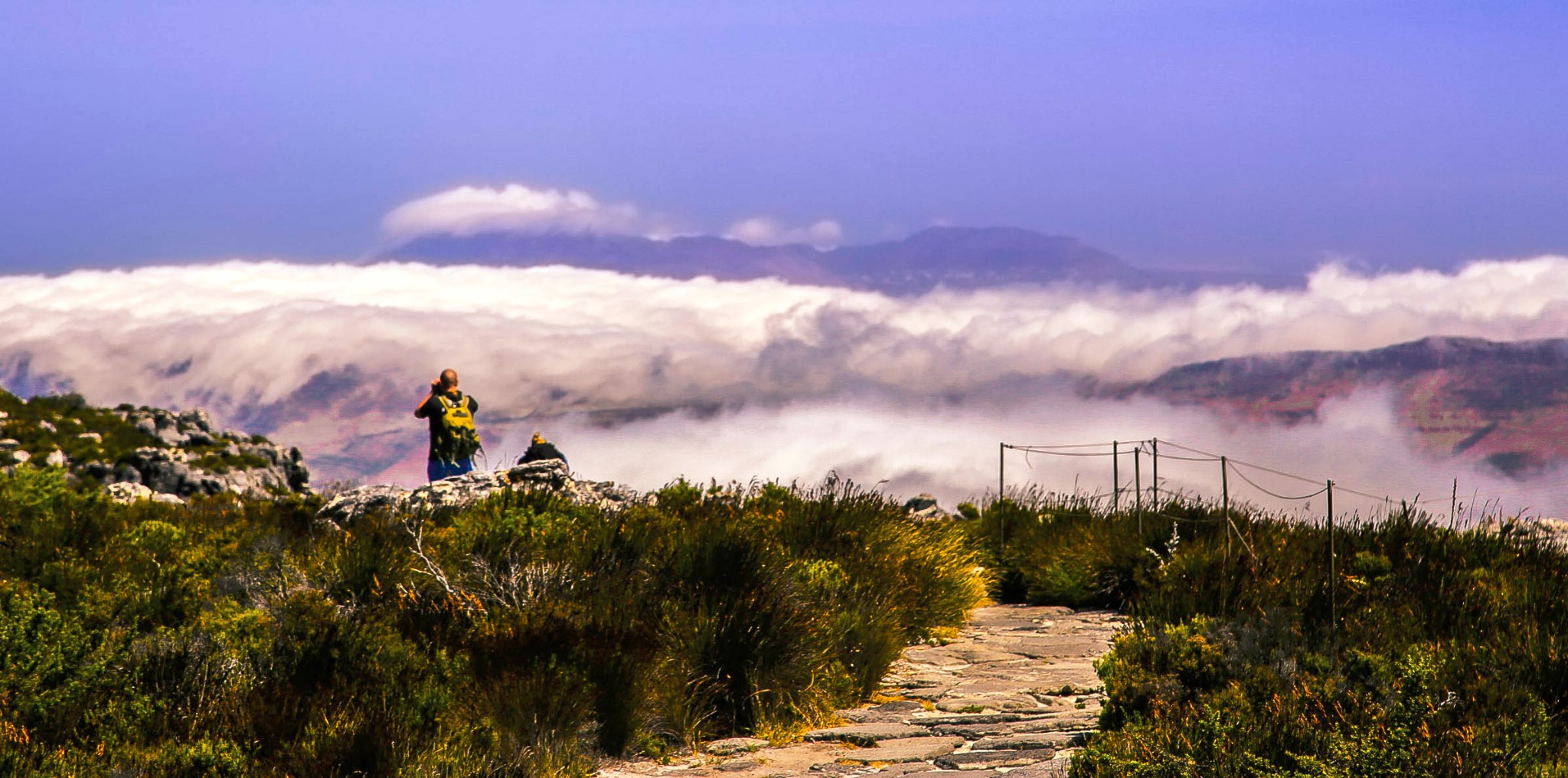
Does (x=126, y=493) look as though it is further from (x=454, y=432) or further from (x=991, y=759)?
(x=991, y=759)

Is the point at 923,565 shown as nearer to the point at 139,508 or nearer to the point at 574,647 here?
the point at 574,647

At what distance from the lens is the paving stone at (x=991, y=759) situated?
616 centimetres

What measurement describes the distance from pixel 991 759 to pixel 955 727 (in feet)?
3.15

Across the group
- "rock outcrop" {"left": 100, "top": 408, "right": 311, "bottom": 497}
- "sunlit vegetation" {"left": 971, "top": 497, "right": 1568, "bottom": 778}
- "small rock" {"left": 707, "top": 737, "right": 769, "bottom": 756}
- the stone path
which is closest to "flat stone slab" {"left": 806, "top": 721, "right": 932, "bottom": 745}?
the stone path

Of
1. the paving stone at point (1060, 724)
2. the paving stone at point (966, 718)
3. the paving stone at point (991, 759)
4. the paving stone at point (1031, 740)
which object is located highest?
the paving stone at point (991, 759)

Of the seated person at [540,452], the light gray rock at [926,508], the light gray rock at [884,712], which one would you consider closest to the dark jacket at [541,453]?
the seated person at [540,452]

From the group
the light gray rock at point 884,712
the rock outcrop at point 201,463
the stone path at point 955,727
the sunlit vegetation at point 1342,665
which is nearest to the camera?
the sunlit vegetation at point 1342,665

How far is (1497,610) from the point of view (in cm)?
872

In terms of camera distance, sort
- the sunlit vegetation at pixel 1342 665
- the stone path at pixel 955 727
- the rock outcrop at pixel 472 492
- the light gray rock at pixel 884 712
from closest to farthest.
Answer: the sunlit vegetation at pixel 1342 665 < the stone path at pixel 955 727 < the light gray rock at pixel 884 712 < the rock outcrop at pixel 472 492

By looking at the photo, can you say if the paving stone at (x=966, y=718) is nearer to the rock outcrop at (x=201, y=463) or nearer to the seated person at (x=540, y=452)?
the seated person at (x=540, y=452)

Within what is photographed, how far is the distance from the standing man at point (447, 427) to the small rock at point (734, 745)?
33.3 ft

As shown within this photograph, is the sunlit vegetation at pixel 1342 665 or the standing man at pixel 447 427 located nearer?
the sunlit vegetation at pixel 1342 665

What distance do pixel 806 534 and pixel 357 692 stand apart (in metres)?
5.62

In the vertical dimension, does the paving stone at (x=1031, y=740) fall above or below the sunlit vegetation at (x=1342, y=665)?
below
